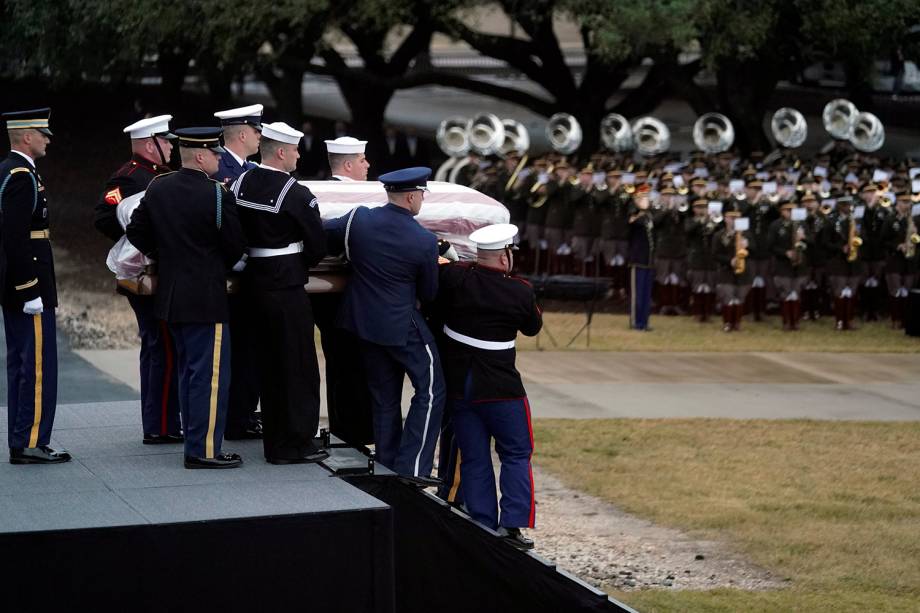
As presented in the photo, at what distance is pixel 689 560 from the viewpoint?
8875mm

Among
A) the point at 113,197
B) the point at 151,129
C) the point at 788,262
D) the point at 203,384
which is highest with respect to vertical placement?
the point at 151,129

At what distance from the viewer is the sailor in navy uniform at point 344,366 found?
8477 mm

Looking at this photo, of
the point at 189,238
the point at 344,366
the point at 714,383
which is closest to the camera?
the point at 189,238

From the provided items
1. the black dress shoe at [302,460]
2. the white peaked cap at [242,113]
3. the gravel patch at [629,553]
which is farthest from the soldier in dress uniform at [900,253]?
the black dress shoe at [302,460]

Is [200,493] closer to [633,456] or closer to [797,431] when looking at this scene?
[633,456]

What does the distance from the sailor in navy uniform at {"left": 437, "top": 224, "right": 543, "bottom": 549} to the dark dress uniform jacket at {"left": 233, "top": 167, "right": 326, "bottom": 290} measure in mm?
897

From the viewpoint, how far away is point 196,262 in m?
7.41

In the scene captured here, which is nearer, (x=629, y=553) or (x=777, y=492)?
(x=629, y=553)

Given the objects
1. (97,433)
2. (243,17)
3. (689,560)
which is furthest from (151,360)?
(243,17)

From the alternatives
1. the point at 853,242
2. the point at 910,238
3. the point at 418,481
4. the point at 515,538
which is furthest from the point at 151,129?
the point at 910,238

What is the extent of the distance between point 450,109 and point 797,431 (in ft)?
105

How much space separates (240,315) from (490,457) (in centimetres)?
148

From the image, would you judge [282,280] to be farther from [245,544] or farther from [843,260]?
[843,260]

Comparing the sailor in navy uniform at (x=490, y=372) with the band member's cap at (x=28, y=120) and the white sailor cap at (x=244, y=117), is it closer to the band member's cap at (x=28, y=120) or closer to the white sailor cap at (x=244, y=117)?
the white sailor cap at (x=244, y=117)
